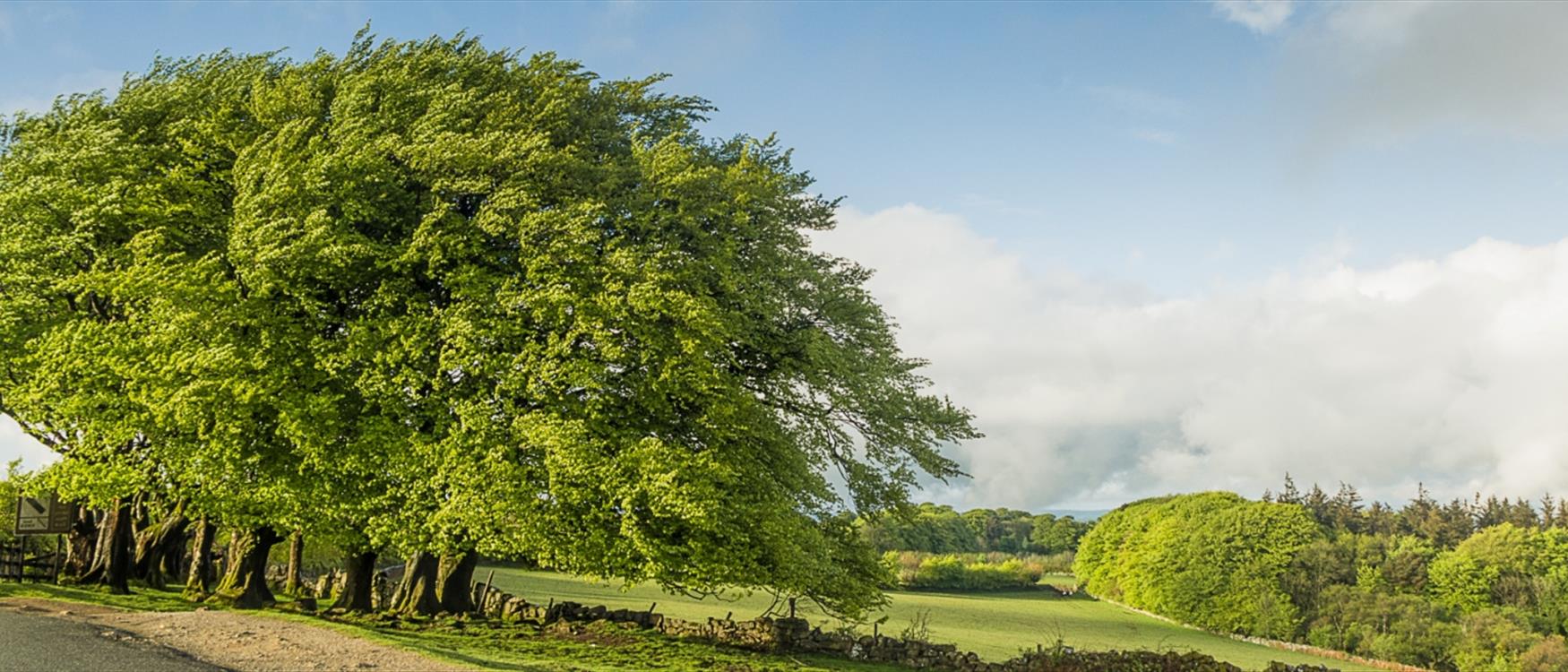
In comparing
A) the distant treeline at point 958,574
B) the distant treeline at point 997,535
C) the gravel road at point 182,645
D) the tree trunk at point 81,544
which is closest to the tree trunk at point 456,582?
the gravel road at point 182,645

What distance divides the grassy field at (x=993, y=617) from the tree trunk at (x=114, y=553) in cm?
1412

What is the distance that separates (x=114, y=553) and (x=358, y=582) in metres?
10.2

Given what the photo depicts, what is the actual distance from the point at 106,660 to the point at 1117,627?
252ft

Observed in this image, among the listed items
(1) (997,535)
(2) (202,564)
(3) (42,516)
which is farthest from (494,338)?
(1) (997,535)

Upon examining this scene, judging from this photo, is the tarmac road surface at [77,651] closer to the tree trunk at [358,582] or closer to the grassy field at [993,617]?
the tree trunk at [358,582]

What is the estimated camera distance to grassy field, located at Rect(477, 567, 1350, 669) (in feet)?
165

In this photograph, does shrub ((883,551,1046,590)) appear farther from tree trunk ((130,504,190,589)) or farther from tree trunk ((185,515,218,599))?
tree trunk ((185,515,218,599))

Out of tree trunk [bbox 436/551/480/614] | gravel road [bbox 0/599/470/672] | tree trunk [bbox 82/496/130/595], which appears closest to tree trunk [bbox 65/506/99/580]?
tree trunk [bbox 82/496/130/595]

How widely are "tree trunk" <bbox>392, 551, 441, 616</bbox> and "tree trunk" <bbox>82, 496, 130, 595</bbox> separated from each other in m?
10.7

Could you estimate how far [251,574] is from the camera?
115ft

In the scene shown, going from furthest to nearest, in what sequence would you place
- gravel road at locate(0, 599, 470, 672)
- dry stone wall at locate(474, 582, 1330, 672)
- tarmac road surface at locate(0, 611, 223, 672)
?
dry stone wall at locate(474, 582, 1330, 672)
gravel road at locate(0, 599, 470, 672)
tarmac road surface at locate(0, 611, 223, 672)

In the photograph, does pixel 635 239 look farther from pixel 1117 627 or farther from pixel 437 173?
pixel 1117 627

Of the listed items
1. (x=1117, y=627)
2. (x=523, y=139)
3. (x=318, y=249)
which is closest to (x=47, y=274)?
(x=318, y=249)

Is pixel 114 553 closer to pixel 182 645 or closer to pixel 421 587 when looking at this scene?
pixel 421 587
